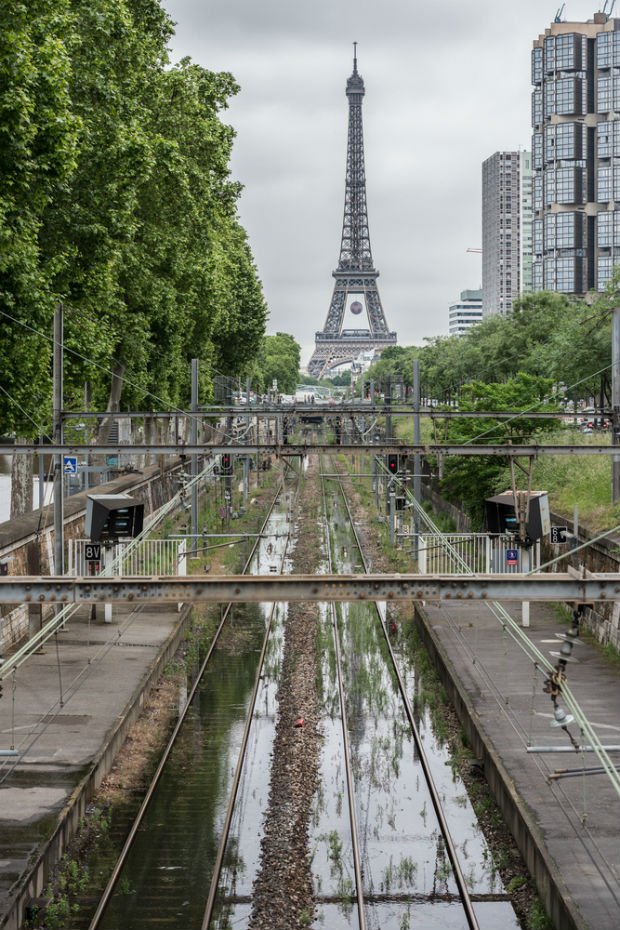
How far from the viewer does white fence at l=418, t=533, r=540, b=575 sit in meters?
21.5

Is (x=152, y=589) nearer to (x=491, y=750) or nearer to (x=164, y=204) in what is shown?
(x=491, y=750)

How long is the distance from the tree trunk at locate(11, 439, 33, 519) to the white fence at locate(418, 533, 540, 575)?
9.41 meters

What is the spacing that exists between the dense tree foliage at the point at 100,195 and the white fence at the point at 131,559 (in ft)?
9.24

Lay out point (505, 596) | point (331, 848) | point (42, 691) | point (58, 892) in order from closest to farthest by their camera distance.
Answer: point (505, 596) < point (58, 892) < point (331, 848) < point (42, 691)

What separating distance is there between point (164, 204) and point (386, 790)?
2160cm

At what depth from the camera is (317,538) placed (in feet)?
135

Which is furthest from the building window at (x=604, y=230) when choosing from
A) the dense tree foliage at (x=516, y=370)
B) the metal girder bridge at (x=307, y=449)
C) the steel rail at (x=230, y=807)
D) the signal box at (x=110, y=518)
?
the metal girder bridge at (x=307, y=449)

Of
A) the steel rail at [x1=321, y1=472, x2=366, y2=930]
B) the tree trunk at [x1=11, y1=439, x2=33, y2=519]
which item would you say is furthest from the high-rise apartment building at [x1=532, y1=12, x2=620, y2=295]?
the steel rail at [x1=321, y1=472, x2=366, y2=930]

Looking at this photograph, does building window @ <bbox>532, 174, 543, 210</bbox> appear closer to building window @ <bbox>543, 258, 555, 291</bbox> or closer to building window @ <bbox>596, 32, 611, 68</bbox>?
building window @ <bbox>543, 258, 555, 291</bbox>

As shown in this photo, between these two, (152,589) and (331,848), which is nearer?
(152,589)

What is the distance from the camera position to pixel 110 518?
866 inches

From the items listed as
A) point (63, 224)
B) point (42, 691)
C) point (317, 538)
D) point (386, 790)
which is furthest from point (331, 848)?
point (317, 538)

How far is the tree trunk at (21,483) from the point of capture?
27.5m

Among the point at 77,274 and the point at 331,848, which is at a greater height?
the point at 77,274
